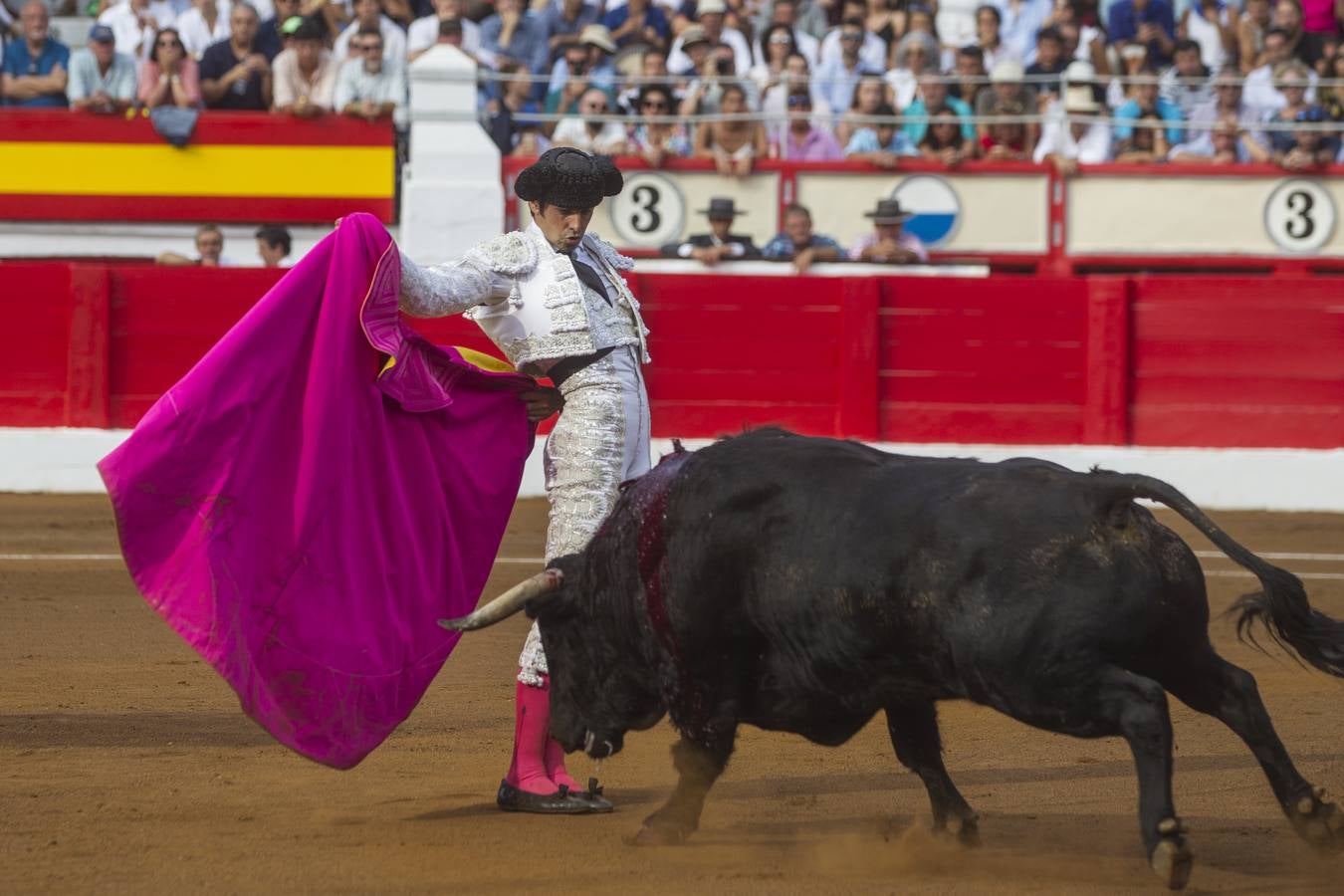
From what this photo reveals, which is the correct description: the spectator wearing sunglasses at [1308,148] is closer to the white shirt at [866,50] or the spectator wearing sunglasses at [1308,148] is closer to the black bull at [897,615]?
the white shirt at [866,50]

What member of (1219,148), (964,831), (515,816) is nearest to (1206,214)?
(1219,148)

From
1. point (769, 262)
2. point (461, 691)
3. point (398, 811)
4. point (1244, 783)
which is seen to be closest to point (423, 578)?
point (398, 811)

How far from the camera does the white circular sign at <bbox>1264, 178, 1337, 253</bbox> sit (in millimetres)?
11375

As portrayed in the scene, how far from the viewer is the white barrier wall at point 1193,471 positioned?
30.8 ft

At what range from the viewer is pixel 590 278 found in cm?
385

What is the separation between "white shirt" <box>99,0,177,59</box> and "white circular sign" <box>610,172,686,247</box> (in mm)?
2868

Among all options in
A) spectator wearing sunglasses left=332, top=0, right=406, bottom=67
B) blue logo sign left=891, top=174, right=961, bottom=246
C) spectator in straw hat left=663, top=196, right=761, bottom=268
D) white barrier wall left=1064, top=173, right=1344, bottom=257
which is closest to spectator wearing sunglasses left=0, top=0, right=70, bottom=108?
spectator wearing sunglasses left=332, top=0, right=406, bottom=67

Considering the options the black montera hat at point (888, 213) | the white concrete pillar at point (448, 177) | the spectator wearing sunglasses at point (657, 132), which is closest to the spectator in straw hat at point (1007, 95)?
the black montera hat at point (888, 213)

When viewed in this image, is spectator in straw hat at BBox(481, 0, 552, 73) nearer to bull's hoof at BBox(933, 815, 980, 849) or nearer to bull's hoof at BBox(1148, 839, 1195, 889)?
bull's hoof at BBox(933, 815, 980, 849)

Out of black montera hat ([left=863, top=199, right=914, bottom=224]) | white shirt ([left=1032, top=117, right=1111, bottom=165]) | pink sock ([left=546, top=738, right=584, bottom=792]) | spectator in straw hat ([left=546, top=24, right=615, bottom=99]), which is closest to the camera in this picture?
pink sock ([left=546, top=738, right=584, bottom=792])

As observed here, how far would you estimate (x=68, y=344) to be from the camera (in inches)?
372

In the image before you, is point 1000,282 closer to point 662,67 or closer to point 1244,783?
point 662,67

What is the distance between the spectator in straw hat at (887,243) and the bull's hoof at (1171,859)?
748 centimetres

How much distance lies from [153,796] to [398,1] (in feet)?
26.3
